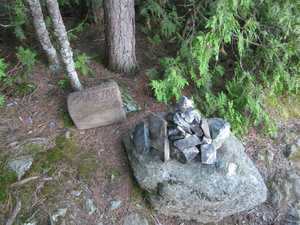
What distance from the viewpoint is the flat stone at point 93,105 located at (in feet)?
12.2

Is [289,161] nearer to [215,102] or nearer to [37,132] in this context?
[215,102]

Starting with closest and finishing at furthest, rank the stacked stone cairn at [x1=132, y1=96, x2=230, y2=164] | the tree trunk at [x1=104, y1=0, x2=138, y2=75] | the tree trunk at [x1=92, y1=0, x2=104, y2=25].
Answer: the stacked stone cairn at [x1=132, y1=96, x2=230, y2=164] < the tree trunk at [x1=104, y1=0, x2=138, y2=75] < the tree trunk at [x1=92, y1=0, x2=104, y2=25]

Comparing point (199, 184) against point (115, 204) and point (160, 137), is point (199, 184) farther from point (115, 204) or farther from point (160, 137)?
point (115, 204)

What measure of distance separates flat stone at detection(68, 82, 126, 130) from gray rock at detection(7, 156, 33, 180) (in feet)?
3.12

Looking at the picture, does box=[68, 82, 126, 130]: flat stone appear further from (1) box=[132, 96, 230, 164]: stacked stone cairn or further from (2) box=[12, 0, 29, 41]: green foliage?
(2) box=[12, 0, 29, 41]: green foliage

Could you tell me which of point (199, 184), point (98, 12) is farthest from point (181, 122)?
point (98, 12)

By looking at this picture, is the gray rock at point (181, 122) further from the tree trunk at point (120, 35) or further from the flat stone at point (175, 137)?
the tree trunk at point (120, 35)

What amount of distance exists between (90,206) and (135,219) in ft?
2.36

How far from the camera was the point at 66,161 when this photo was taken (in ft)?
11.3

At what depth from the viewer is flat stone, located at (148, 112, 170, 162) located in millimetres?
3273

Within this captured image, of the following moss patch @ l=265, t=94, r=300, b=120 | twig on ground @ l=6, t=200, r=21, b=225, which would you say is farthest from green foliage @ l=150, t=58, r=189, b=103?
twig on ground @ l=6, t=200, r=21, b=225

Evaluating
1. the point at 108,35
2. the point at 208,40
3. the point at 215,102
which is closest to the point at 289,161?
the point at 215,102

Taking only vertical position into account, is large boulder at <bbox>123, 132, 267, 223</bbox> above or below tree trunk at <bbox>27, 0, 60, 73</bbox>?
below

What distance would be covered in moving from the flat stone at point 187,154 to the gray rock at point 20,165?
7.56 ft
